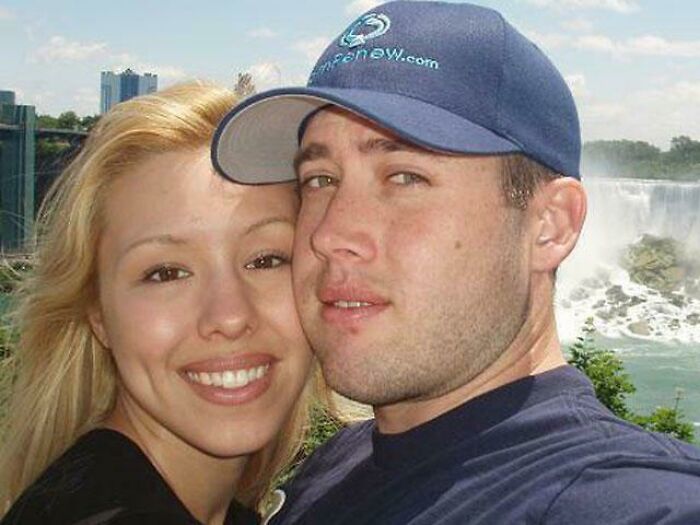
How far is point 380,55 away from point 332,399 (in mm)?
1608

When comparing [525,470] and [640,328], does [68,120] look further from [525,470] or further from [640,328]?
[525,470]

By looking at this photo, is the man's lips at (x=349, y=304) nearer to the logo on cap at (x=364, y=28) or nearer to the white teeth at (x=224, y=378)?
the white teeth at (x=224, y=378)

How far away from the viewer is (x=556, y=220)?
2268 mm

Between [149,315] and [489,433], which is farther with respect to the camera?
[149,315]

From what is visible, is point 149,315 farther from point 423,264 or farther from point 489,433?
point 489,433

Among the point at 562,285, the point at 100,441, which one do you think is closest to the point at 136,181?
the point at 100,441

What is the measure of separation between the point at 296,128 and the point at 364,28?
406 mm

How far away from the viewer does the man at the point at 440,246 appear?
2039 millimetres

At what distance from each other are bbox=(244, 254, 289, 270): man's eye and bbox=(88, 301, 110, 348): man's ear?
50 cm

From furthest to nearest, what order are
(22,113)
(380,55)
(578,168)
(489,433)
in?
(22,113), (578,168), (380,55), (489,433)

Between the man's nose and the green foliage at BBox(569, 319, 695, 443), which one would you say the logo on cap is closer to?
the man's nose

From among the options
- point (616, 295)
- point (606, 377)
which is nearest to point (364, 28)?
point (606, 377)

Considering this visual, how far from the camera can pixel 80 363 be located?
2.96 m

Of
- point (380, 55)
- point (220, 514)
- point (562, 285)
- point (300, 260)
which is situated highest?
point (380, 55)
